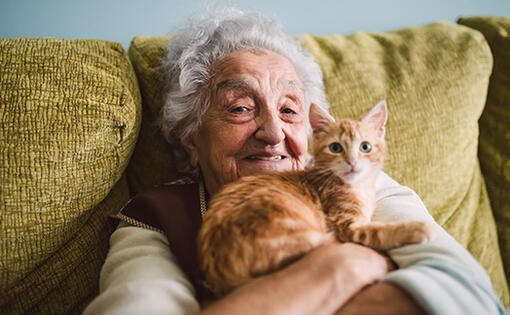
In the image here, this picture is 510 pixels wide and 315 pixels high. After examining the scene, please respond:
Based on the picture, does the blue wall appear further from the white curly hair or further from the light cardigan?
the light cardigan

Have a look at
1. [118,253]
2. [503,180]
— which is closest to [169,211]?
[118,253]

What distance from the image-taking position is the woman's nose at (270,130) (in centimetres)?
Result: 99

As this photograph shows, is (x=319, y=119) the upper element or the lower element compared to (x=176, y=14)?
lower

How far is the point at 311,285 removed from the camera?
64cm

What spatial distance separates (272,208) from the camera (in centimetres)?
72

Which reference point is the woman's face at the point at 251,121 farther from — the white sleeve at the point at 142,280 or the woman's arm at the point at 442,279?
the woman's arm at the point at 442,279

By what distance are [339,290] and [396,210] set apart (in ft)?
1.19

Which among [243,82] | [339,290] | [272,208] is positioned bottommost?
[339,290]

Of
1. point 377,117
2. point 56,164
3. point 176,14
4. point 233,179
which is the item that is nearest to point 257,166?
point 233,179

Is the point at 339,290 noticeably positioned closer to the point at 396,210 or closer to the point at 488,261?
the point at 396,210

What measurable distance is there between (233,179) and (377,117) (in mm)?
503

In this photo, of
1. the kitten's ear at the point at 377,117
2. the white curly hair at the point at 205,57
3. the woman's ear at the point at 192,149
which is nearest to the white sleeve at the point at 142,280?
the woman's ear at the point at 192,149

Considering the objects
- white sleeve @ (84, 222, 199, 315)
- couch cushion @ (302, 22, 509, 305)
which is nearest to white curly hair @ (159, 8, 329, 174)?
couch cushion @ (302, 22, 509, 305)

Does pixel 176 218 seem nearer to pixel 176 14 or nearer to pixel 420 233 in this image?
pixel 420 233
